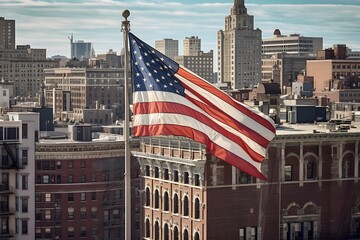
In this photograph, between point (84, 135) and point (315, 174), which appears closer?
point (315, 174)

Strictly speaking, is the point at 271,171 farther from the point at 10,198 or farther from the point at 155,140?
the point at 10,198

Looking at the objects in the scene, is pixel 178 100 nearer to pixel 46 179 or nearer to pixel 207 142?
pixel 207 142

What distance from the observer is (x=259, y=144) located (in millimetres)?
49938

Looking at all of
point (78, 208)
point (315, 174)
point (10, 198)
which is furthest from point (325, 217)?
point (78, 208)

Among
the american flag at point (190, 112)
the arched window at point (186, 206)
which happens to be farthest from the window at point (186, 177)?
the american flag at point (190, 112)

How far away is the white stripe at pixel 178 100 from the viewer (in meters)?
48.3

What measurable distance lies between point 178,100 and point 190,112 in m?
0.72

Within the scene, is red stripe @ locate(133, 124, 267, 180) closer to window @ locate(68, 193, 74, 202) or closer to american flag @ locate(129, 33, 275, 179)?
american flag @ locate(129, 33, 275, 179)

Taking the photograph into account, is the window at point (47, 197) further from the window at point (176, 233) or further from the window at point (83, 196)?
the window at point (176, 233)

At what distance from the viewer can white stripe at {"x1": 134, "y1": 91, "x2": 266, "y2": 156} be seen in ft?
159

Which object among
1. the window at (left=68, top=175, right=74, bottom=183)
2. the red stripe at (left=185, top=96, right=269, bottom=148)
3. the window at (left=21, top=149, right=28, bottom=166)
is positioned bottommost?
the window at (left=68, top=175, right=74, bottom=183)

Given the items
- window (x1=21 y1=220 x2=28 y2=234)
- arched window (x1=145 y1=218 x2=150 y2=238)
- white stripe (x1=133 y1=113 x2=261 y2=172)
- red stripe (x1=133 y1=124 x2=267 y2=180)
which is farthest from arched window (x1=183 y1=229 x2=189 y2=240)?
white stripe (x1=133 y1=113 x2=261 y2=172)

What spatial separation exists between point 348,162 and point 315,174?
10.6ft

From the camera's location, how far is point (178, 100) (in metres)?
49.2
